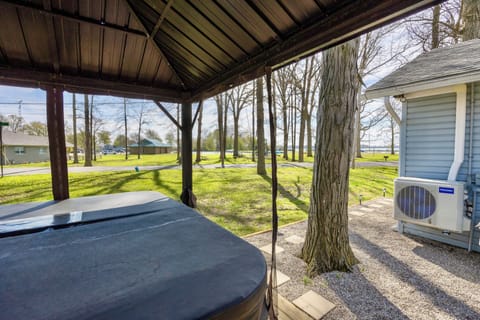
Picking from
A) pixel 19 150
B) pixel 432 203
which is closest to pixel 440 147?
pixel 432 203

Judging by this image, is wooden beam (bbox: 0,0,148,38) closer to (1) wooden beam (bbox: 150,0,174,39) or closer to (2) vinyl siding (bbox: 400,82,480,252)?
(1) wooden beam (bbox: 150,0,174,39)

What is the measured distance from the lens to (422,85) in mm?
3303

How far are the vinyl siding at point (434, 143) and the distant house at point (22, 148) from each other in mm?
23711

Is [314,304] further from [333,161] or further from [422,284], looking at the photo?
[333,161]

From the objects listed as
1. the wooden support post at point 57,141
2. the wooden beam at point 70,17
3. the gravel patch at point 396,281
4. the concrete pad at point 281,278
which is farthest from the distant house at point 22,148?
the gravel patch at point 396,281

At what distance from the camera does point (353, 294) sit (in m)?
2.15

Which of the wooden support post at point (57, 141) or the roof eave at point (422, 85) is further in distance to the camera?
the wooden support post at point (57, 141)

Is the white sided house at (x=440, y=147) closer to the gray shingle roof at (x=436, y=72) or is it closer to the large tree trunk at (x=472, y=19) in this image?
the gray shingle roof at (x=436, y=72)

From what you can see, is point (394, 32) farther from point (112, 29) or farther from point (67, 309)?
point (67, 309)

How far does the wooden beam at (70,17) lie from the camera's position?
212 centimetres

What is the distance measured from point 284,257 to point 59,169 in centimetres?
336

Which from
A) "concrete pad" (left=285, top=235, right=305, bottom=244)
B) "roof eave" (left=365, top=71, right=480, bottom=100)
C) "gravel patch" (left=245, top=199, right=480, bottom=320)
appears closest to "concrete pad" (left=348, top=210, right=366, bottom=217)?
"gravel patch" (left=245, top=199, right=480, bottom=320)

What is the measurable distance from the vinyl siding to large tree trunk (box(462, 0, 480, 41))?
4015 mm

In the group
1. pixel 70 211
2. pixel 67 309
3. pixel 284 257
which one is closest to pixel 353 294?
pixel 284 257
